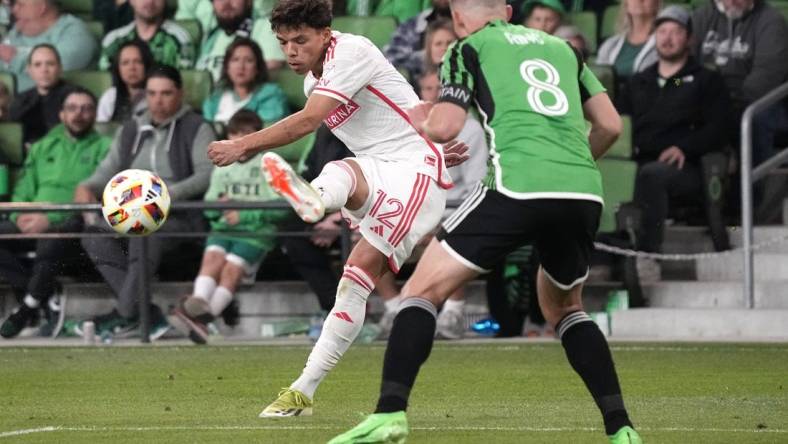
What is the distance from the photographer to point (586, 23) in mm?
17719

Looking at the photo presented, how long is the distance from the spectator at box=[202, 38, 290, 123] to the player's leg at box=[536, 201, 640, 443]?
909 cm

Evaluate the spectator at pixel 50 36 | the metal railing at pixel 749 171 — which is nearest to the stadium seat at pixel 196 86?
the spectator at pixel 50 36

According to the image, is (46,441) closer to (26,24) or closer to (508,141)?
(508,141)

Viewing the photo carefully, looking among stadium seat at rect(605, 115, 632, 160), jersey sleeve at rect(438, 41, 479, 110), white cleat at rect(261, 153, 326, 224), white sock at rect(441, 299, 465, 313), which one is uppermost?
jersey sleeve at rect(438, 41, 479, 110)

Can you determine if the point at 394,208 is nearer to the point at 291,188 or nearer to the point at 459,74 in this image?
the point at 291,188

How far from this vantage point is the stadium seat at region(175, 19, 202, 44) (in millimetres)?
18375

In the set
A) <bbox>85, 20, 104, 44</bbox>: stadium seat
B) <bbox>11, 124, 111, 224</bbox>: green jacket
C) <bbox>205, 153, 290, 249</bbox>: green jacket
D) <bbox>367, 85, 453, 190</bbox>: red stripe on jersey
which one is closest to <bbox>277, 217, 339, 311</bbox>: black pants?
<bbox>205, 153, 290, 249</bbox>: green jacket

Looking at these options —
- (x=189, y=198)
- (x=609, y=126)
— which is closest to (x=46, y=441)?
(x=609, y=126)

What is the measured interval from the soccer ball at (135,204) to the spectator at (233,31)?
6936mm

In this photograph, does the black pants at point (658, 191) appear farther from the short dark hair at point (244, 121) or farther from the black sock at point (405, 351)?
the black sock at point (405, 351)

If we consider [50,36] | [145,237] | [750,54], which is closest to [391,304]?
[145,237]

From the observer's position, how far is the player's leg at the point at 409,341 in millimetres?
7152

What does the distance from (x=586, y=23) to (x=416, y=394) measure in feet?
25.7

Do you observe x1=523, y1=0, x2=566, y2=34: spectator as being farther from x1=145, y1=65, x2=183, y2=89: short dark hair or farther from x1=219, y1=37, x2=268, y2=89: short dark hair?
x1=145, y1=65, x2=183, y2=89: short dark hair
